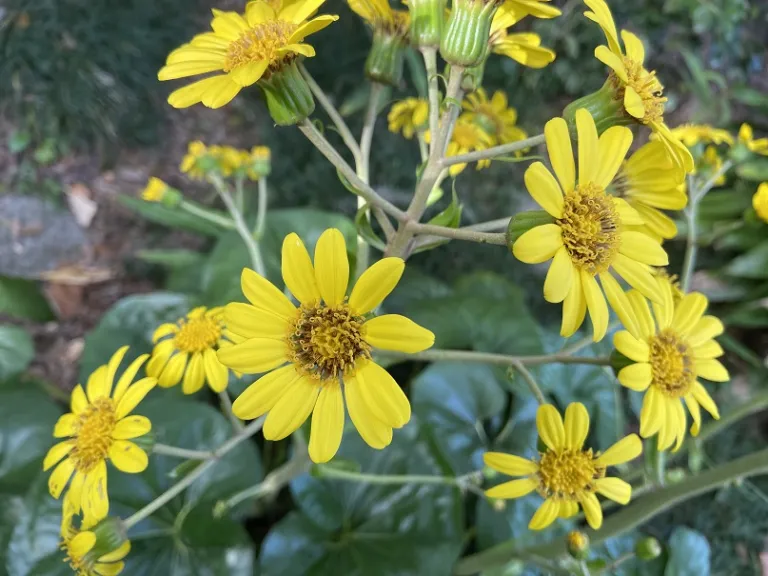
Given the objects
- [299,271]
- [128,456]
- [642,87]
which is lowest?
[128,456]

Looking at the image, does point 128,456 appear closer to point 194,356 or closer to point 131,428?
point 131,428

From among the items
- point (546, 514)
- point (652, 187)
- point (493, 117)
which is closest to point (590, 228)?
point (652, 187)

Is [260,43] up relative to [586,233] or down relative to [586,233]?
up

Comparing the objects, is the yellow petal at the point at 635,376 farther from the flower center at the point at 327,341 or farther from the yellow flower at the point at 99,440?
the yellow flower at the point at 99,440

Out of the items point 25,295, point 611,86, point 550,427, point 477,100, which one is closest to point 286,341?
point 550,427

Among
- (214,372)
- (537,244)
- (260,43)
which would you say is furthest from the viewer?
(214,372)

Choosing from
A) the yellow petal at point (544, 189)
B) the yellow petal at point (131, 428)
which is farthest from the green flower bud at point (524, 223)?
the yellow petal at point (131, 428)
